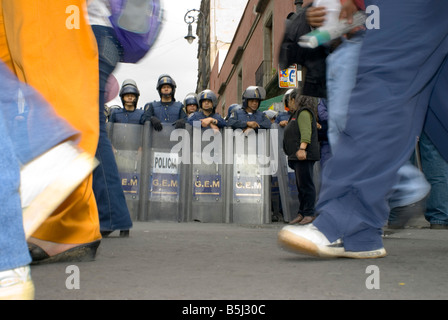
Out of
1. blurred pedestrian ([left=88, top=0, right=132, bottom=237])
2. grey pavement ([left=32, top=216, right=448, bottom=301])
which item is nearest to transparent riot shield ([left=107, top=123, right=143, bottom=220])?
blurred pedestrian ([left=88, top=0, right=132, bottom=237])

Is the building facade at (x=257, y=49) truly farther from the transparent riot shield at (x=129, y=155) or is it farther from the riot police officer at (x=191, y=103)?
the transparent riot shield at (x=129, y=155)

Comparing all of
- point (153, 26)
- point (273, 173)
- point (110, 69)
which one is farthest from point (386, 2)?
point (273, 173)

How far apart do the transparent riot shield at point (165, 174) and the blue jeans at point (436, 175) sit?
3474 millimetres

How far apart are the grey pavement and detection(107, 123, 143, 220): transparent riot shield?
4354mm

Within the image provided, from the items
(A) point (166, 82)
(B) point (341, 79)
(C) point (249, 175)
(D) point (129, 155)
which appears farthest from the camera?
(A) point (166, 82)

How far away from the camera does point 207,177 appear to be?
7797mm

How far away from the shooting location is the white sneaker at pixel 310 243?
2.48 metres

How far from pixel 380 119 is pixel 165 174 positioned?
5395mm

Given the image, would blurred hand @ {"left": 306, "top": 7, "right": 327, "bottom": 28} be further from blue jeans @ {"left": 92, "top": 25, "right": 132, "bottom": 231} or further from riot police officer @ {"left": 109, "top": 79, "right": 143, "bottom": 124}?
riot police officer @ {"left": 109, "top": 79, "right": 143, "bottom": 124}

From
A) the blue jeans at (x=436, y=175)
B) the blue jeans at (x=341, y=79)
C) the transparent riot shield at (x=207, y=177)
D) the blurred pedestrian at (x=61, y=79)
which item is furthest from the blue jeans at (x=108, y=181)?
the transparent riot shield at (x=207, y=177)

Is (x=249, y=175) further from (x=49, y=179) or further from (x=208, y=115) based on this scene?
(x=49, y=179)

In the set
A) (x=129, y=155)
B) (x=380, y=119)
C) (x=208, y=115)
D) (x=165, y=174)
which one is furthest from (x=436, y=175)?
(x=129, y=155)

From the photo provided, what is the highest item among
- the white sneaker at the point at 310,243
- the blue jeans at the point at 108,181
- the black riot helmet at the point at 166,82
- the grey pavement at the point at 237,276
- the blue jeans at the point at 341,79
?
the black riot helmet at the point at 166,82

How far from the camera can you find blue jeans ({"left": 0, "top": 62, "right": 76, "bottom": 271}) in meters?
1.37
